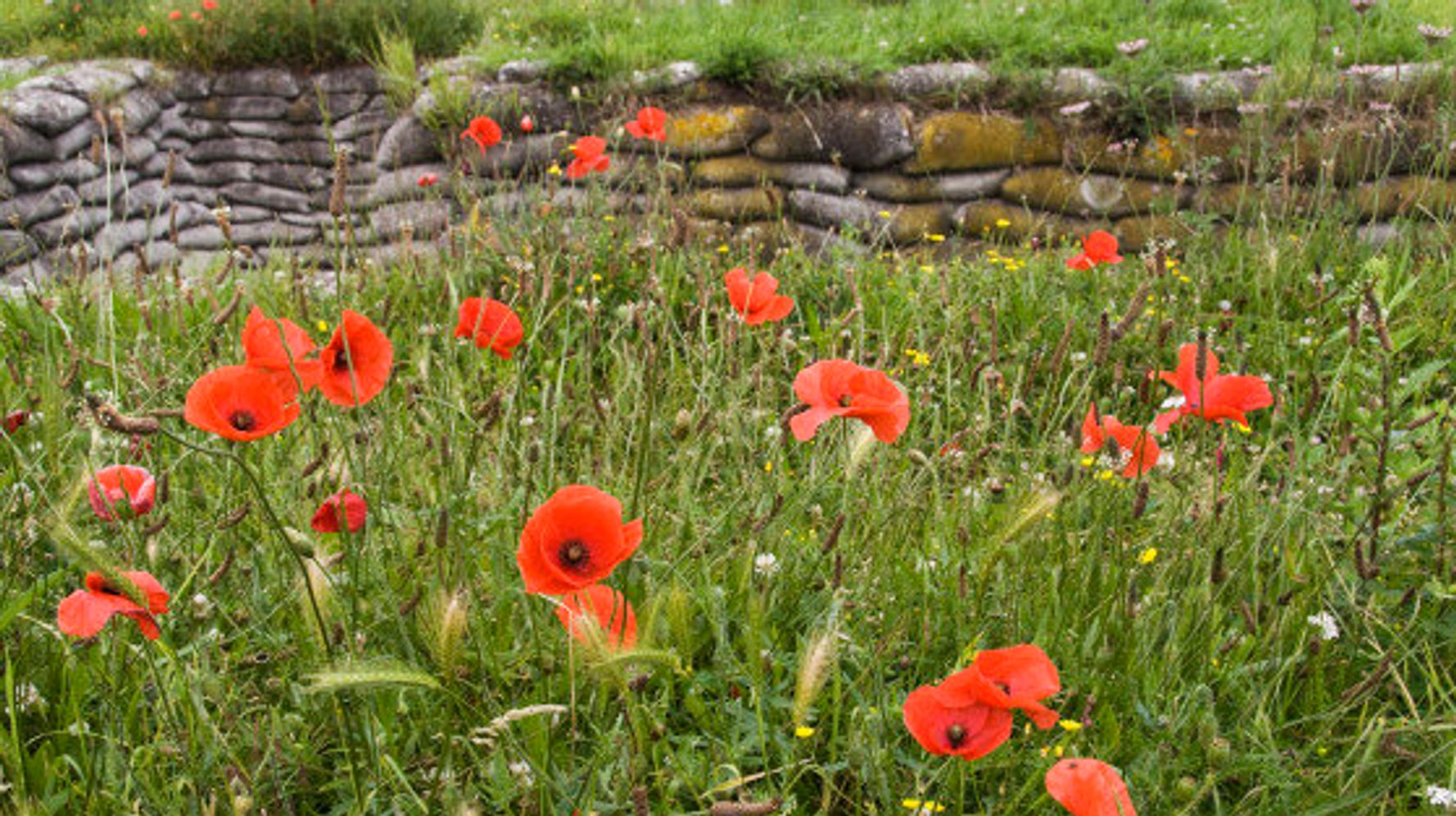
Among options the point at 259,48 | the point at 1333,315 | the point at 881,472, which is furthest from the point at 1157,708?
the point at 259,48

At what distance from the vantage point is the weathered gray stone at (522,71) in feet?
20.4

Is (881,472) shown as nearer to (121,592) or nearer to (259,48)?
(121,592)

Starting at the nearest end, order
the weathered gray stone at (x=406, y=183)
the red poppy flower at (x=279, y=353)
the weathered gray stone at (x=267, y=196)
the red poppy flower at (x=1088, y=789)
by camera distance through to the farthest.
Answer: the red poppy flower at (x=1088, y=789)
the red poppy flower at (x=279, y=353)
the weathered gray stone at (x=406, y=183)
the weathered gray stone at (x=267, y=196)

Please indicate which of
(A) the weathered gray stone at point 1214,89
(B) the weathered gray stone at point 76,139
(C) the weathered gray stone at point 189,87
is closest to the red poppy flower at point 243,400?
(A) the weathered gray stone at point 1214,89

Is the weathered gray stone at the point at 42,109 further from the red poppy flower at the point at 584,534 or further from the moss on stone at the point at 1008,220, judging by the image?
the red poppy flower at the point at 584,534

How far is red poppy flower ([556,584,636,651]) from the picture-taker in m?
1.10

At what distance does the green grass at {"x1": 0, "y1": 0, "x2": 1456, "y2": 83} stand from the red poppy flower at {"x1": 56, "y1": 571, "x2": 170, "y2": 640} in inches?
171

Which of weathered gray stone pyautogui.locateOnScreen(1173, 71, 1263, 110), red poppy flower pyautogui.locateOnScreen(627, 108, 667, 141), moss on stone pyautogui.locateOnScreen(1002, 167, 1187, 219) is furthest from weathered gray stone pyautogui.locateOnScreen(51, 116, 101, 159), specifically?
weathered gray stone pyautogui.locateOnScreen(1173, 71, 1263, 110)

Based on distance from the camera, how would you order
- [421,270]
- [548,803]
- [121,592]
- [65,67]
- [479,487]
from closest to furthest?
[121,592] → [548,803] → [479,487] → [421,270] → [65,67]

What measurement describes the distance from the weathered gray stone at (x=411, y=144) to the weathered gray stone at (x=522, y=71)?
1.65 feet

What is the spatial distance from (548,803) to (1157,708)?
0.82 m

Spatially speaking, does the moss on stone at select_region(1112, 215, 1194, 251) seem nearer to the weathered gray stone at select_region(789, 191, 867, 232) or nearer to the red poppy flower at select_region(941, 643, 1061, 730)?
the weathered gray stone at select_region(789, 191, 867, 232)

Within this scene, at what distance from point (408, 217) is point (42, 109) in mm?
2897

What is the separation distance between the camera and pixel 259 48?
8.30m
